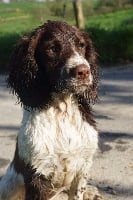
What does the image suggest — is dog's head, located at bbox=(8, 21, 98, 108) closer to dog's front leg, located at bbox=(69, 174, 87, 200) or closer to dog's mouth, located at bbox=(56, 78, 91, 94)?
dog's mouth, located at bbox=(56, 78, 91, 94)

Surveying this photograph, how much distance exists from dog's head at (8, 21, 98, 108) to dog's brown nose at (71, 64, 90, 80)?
139mm

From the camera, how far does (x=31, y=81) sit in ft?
12.6

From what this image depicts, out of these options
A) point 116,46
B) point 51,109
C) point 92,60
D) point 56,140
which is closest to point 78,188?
point 56,140

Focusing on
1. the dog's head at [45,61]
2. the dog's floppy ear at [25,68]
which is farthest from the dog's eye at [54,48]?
the dog's floppy ear at [25,68]

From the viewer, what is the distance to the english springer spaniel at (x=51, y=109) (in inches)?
149

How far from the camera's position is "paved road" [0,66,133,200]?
5.14 metres

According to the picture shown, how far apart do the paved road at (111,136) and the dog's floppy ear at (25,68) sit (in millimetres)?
1587

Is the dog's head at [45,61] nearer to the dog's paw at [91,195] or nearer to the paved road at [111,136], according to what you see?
the dog's paw at [91,195]

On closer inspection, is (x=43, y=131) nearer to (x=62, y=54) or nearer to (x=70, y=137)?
(x=70, y=137)

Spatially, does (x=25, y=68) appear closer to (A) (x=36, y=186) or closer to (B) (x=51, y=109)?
(B) (x=51, y=109)

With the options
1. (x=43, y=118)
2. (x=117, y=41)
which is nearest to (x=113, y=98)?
(x=117, y=41)

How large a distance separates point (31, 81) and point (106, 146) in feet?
8.33

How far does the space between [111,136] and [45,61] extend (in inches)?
116

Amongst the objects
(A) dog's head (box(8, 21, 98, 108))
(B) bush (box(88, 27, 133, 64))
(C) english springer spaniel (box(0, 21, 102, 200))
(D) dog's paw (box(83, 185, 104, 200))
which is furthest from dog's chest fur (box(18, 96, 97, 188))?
(B) bush (box(88, 27, 133, 64))
